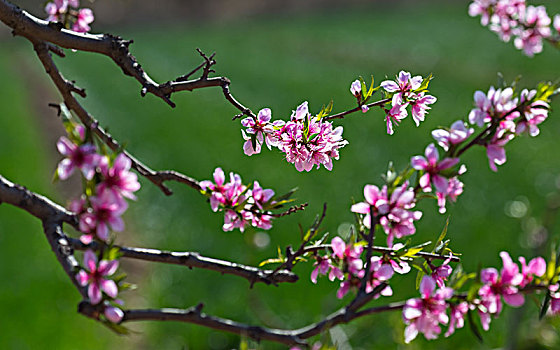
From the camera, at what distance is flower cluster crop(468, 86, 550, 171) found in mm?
1210

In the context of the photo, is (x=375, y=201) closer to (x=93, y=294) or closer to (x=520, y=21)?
(x=93, y=294)

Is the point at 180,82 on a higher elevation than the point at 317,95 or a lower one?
lower

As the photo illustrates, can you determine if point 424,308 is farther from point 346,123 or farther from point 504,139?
point 346,123

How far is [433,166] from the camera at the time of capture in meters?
1.13

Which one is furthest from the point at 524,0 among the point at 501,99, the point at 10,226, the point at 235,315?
the point at 10,226

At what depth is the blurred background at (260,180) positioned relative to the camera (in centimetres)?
379

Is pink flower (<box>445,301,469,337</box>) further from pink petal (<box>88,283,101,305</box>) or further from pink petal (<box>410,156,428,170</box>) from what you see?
pink petal (<box>88,283,101,305</box>)

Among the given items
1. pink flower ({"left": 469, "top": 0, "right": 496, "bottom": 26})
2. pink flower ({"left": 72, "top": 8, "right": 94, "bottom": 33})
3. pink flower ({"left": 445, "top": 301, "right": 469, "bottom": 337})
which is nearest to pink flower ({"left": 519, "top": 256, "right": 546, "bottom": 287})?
pink flower ({"left": 445, "top": 301, "right": 469, "bottom": 337})

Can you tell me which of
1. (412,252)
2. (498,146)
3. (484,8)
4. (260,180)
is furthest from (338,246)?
(260,180)

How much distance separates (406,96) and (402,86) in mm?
23

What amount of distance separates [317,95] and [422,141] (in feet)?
9.45

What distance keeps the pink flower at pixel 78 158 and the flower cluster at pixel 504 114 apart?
0.73 metres

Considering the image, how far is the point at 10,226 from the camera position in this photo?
587 centimetres

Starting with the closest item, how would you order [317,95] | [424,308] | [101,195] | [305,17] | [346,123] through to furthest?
[101,195]
[424,308]
[346,123]
[317,95]
[305,17]
